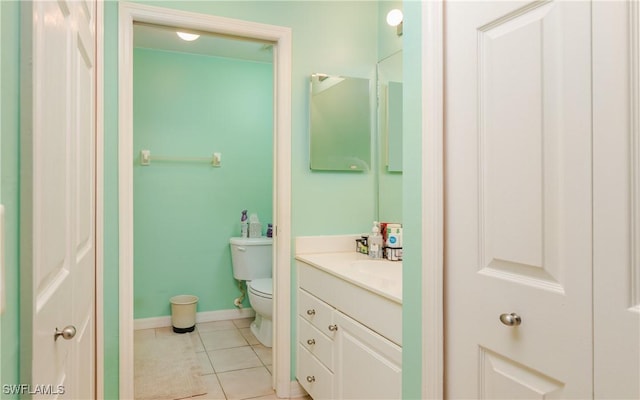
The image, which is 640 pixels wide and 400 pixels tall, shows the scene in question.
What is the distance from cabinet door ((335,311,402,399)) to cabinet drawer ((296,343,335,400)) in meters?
0.10

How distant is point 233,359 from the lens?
8.86 feet

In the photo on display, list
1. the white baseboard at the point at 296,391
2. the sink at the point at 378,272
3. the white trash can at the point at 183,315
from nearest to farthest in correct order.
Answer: the sink at the point at 378,272
the white baseboard at the point at 296,391
the white trash can at the point at 183,315

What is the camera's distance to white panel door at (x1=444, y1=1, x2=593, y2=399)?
0.73 metres

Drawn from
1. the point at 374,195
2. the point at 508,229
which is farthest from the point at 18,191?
the point at 374,195

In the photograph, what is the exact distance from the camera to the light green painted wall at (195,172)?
3248mm

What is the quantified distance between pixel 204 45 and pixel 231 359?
7.82 ft

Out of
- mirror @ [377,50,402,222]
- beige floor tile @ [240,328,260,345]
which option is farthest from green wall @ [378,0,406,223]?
beige floor tile @ [240,328,260,345]

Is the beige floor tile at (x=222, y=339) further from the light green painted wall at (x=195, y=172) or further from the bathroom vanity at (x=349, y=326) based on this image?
the bathroom vanity at (x=349, y=326)

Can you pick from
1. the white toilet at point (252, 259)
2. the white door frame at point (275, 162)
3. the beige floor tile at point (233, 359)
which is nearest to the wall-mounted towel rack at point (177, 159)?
the white toilet at point (252, 259)

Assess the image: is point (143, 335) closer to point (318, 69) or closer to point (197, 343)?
point (197, 343)

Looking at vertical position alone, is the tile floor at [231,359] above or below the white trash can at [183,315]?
below

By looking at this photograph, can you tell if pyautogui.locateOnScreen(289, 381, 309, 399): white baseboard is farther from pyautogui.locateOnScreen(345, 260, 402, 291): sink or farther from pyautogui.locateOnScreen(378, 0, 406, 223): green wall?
pyautogui.locateOnScreen(378, 0, 406, 223): green wall

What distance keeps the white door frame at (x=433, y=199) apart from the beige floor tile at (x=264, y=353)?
5.93 feet

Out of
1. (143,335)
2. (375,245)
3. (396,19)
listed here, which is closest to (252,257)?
(143,335)
